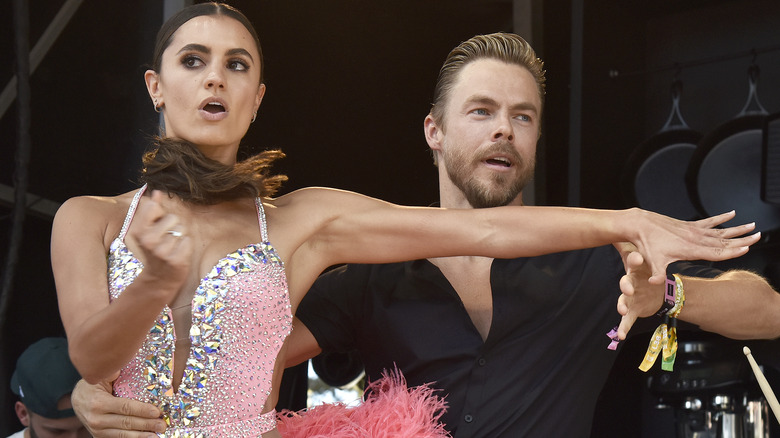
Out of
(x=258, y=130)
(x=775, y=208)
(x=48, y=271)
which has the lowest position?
(x=48, y=271)

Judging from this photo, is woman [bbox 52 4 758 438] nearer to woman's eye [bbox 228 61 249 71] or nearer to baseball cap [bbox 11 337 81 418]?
woman's eye [bbox 228 61 249 71]

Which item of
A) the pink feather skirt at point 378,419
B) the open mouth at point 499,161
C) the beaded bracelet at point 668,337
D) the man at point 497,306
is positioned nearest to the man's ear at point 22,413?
the man at point 497,306

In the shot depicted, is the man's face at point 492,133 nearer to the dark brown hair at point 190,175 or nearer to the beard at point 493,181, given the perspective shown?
the beard at point 493,181

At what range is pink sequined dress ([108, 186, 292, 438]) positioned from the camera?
171cm

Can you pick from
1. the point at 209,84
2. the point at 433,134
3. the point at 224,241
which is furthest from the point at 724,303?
the point at 209,84

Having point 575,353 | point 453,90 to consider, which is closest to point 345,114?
point 453,90

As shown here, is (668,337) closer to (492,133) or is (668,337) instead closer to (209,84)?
(492,133)

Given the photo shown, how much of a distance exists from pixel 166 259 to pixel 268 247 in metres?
0.46

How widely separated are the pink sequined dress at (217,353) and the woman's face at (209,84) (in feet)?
0.72

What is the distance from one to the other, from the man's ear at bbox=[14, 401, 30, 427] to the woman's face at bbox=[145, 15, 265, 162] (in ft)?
4.36

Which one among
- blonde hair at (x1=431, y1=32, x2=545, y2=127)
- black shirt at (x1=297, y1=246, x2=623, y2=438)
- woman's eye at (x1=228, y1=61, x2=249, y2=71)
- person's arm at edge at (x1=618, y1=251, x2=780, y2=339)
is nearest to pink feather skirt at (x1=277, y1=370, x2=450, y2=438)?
black shirt at (x1=297, y1=246, x2=623, y2=438)

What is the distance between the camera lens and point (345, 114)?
3.22 meters

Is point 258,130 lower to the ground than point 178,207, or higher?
higher

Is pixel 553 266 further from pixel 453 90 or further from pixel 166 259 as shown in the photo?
pixel 166 259
